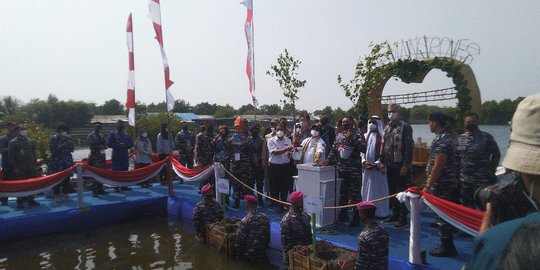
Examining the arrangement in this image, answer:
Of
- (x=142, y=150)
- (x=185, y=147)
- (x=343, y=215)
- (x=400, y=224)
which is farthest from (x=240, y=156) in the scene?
(x=142, y=150)

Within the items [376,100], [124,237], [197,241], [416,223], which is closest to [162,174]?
[124,237]

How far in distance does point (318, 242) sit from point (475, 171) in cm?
222

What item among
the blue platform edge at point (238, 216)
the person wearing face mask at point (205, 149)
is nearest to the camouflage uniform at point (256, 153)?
the blue platform edge at point (238, 216)

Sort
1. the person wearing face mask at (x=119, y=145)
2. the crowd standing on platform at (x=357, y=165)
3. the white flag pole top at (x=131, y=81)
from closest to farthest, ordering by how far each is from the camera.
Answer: the crowd standing on platform at (x=357, y=165), the person wearing face mask at (x=119, y=145), the white flag pole top at (x=131, y=81)

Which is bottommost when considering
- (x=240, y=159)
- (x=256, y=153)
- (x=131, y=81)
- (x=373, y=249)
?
(x=373, y=249)

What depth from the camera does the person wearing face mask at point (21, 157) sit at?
780 cm

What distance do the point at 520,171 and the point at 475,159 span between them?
434 centimetres

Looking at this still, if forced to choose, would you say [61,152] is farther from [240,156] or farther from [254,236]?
[254,236]

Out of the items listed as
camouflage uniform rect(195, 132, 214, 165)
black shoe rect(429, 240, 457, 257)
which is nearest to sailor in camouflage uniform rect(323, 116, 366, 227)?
black shoe rect(429, 240, 457, 257)

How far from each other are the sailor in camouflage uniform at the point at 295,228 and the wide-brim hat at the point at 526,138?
4173 mm

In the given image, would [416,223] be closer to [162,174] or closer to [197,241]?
[197,241]

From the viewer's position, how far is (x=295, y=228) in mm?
5105

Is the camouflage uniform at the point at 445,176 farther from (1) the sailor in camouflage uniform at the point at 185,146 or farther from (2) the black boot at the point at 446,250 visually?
(1) the sailor in camouflage uniform at the point at 185,146

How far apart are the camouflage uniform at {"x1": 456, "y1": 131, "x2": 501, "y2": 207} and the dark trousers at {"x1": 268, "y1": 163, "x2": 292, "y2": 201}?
3199mm
